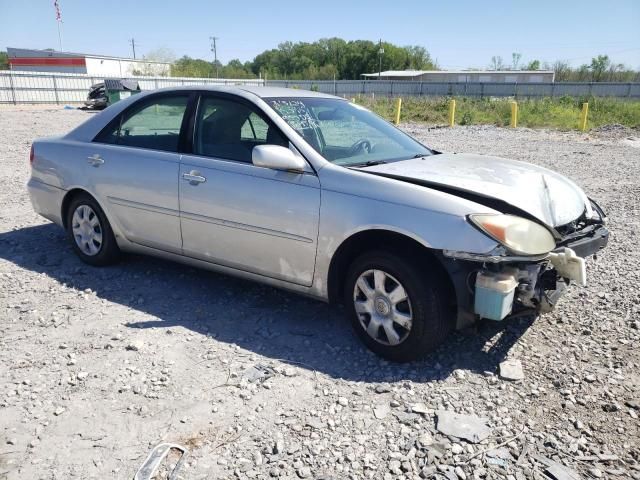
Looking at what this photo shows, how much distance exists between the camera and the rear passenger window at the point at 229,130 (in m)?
3.93

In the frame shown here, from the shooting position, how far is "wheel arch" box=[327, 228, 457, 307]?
3.21m

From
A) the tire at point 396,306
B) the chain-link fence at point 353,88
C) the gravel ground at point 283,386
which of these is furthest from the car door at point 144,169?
the chain-link fence at point 353,88

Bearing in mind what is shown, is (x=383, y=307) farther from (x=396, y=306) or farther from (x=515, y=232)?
(x=515, y=232)

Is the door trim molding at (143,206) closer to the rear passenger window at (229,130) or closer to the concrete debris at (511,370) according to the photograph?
the rear passenger window at (229,130)

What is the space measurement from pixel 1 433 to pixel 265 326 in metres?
1.76

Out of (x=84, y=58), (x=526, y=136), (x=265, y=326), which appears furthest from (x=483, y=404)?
(x=84, y=58)

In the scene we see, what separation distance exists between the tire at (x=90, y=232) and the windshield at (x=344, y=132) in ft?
6.69

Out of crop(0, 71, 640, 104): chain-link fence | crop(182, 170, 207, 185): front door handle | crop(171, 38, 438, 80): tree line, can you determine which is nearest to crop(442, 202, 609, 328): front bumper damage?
crop(182, 170, 207, 185): front door handle

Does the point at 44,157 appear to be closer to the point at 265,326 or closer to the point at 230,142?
the point at 230,142

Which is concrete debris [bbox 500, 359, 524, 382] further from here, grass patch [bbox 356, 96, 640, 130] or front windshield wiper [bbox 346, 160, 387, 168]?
grass patch [bbox 356, 96, 640, 130]

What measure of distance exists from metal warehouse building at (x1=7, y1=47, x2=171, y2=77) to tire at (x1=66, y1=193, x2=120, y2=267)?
58.9 meters

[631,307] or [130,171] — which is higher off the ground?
[130,171]

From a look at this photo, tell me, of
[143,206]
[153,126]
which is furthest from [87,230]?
[153,126]

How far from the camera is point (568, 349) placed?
11.8 feet
